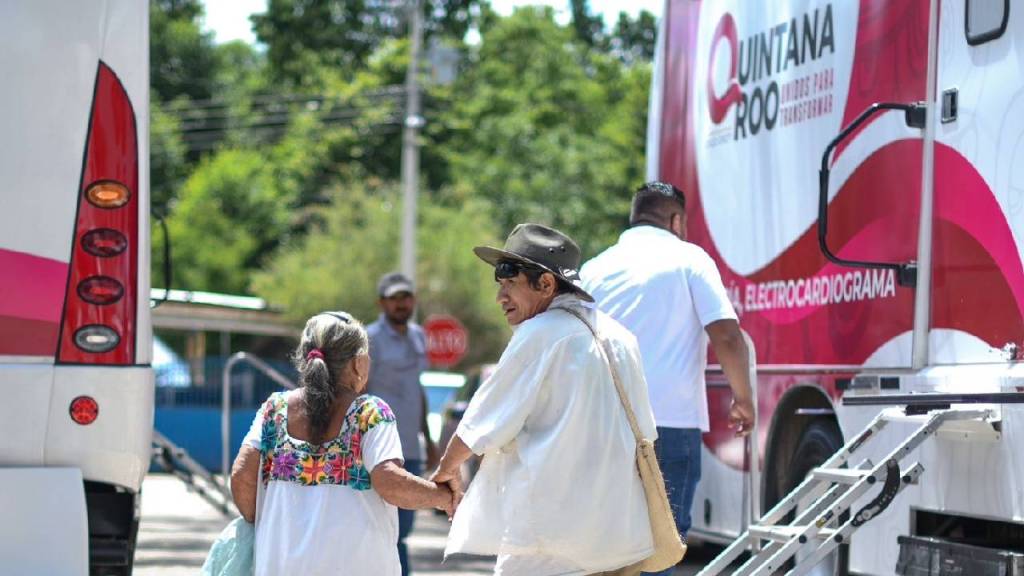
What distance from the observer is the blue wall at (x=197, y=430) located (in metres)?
21.7

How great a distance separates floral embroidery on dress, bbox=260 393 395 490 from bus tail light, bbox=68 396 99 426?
149 centimetres

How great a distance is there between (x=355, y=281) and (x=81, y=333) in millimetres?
30094

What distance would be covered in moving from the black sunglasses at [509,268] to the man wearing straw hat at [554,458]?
0.49 ft

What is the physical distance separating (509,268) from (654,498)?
2.42ft

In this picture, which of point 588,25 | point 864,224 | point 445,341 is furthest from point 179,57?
point 864,224

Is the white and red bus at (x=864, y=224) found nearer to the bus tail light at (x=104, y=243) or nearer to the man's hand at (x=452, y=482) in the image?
the man's hand at (x=452, y=482)

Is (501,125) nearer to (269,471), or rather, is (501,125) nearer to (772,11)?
(772,11)

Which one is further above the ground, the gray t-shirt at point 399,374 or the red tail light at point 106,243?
the red tail light at point 106,243

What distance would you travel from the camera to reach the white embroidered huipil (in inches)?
175

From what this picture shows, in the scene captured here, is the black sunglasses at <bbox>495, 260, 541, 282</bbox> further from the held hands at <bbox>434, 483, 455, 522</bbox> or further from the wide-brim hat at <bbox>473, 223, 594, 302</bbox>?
the held hands at <bbox>434, 483, 455, 522</bbox>

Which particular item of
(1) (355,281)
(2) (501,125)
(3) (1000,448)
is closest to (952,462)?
(3) (1000,448)

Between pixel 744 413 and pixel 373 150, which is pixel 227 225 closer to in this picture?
pixel 373 150

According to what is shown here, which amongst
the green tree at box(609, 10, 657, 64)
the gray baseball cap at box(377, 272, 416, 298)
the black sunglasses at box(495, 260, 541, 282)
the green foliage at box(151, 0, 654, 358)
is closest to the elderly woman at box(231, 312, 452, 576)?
the black sunglasses at box(495, 260, 541, 282)

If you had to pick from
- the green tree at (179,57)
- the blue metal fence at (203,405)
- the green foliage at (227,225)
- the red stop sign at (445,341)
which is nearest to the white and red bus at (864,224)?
the blue metal fence at (203,405)
